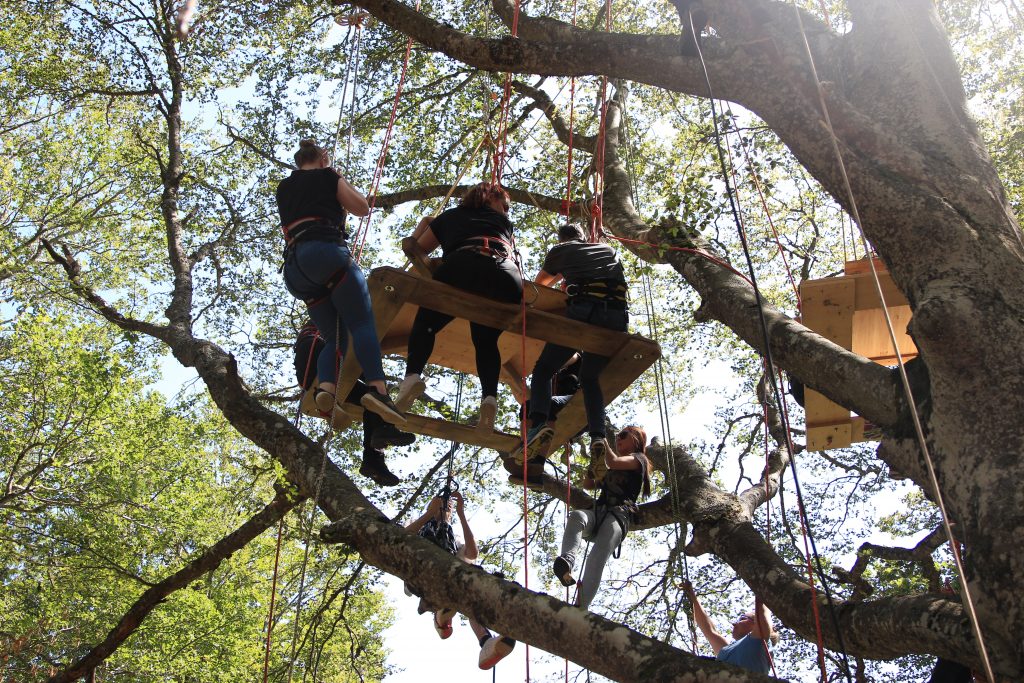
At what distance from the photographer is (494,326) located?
192 inches

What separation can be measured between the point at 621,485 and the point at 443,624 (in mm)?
1320

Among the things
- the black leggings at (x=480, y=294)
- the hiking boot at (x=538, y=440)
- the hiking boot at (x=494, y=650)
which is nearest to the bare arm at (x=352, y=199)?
the black leggings at (x=480, y=294)

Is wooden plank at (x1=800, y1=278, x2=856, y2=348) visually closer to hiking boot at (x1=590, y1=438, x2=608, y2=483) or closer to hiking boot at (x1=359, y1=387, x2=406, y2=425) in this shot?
hiking boot at (x1=590, y1=438, x2=608, y2=483)

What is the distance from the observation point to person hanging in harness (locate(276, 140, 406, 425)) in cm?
454

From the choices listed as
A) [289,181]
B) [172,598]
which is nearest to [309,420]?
[172,598]

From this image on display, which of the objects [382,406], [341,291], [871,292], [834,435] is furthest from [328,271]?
[834,435]

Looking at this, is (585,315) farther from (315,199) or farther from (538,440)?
(315,199)

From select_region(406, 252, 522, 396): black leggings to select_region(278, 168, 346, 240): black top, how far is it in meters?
0.59

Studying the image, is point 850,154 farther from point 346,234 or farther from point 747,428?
point 747,428

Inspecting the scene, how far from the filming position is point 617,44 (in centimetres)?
455

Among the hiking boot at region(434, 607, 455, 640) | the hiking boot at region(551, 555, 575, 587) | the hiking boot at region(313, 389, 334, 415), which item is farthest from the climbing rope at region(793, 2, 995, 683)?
the hiking boot at region(434, 607, 455, 640)

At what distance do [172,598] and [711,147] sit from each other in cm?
930

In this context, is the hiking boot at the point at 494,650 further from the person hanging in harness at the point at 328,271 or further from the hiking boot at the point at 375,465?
the person hanging in harness at the point at 328,271

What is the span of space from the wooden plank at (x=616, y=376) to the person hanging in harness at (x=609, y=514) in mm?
298
